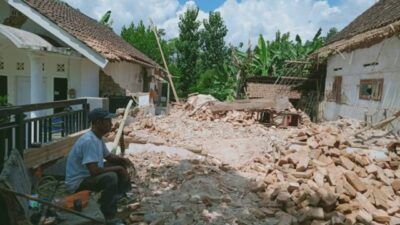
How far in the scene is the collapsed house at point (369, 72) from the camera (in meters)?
10.5

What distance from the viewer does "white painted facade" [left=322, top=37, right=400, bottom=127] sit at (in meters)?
10.5

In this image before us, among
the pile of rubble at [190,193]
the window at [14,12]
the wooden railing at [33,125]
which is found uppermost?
the window at [14,12]

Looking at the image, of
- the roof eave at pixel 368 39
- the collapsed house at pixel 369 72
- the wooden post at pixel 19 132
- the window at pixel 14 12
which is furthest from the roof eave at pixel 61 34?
the collapsed house at pixel 369 72

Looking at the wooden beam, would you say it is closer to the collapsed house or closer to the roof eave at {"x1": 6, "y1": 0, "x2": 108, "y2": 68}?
the roof eave at {"x1": 6, "y1": 0, "x2": 108, "y2": 68}

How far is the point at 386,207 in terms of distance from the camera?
18.5 ft

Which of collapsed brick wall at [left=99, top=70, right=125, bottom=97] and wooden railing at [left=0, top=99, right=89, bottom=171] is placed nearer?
wooden railing at [left=0, top=99, right=89, bottom=171]

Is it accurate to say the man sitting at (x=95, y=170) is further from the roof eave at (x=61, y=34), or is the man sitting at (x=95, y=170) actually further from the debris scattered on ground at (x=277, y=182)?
the roof eave at (x=61, y=34)

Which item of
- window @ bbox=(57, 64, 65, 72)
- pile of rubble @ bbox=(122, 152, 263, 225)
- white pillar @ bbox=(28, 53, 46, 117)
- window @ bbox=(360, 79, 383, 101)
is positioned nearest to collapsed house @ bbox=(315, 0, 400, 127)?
window @ bbox=(360, 79, 383, 101)

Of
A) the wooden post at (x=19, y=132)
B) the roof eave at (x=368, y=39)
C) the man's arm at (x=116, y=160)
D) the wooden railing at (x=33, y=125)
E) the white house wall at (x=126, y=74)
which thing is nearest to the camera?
the wooden railing at (x=33, y=125)

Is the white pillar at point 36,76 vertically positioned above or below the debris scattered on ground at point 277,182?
above

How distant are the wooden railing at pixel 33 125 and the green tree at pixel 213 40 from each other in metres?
22.0

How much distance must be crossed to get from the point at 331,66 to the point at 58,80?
1196 centimetres

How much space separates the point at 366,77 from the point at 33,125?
10869 mm

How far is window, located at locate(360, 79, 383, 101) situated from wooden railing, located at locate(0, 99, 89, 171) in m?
8.94
